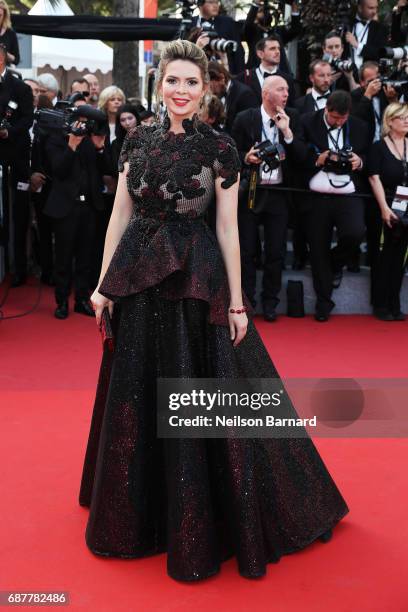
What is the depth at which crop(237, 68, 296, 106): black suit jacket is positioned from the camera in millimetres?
8078

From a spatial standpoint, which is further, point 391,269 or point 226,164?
Answer: point 391,269

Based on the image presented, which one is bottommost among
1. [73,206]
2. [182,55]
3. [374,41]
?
[73,206]

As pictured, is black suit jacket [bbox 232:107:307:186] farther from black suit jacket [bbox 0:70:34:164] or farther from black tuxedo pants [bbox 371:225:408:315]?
black suit jacket [bbox 0:70:34:164]

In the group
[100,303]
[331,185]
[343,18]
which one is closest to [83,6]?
[343,18]

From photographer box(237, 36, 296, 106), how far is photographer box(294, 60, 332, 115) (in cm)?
15

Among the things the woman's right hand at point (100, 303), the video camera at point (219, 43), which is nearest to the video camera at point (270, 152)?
the video camera at point (219, 43)

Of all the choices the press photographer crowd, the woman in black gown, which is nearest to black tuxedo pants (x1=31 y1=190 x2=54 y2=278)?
the press photographer crowd

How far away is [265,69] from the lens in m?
8.11

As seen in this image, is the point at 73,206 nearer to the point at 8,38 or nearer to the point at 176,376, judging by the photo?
the point at 8,38

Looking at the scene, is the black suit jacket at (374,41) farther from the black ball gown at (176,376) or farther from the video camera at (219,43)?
the black ball gown at (176,376)

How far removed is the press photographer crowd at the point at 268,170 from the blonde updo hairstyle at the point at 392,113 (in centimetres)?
1

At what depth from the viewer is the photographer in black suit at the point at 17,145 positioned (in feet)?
24.9

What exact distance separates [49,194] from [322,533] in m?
4.71

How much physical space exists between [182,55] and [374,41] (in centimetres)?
616
